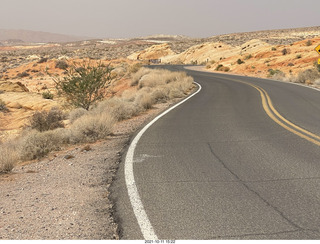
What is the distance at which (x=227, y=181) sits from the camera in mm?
5723

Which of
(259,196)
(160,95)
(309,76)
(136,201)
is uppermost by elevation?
(259,196)

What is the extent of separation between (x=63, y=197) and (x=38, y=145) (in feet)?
13.4

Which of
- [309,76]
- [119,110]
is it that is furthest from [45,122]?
[309,76]

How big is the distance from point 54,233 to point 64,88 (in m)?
13.5

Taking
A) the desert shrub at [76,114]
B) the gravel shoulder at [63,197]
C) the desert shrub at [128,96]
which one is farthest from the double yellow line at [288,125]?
the desert shrub at [76,114]

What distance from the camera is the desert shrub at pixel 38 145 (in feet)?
29.3

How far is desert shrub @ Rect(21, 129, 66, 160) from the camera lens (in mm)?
8945

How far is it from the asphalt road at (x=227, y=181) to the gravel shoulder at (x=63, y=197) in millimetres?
288

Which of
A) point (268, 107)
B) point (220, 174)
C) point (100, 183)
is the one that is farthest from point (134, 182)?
point (268, 107)

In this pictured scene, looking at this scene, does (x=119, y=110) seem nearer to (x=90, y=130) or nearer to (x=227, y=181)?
(x=90, y=130)

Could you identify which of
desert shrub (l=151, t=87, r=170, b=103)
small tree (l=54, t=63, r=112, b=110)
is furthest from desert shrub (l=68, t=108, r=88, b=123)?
desert shrub (l=151, t=87, r=170, b=103)

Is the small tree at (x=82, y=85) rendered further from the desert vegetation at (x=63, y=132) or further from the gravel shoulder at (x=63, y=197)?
the gravel shoulder at (x=63, y=197)

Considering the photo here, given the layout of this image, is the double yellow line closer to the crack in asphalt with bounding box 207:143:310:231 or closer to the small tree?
the crack in asphalt with bounding box 207:143:310:231

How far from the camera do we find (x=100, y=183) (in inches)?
244
